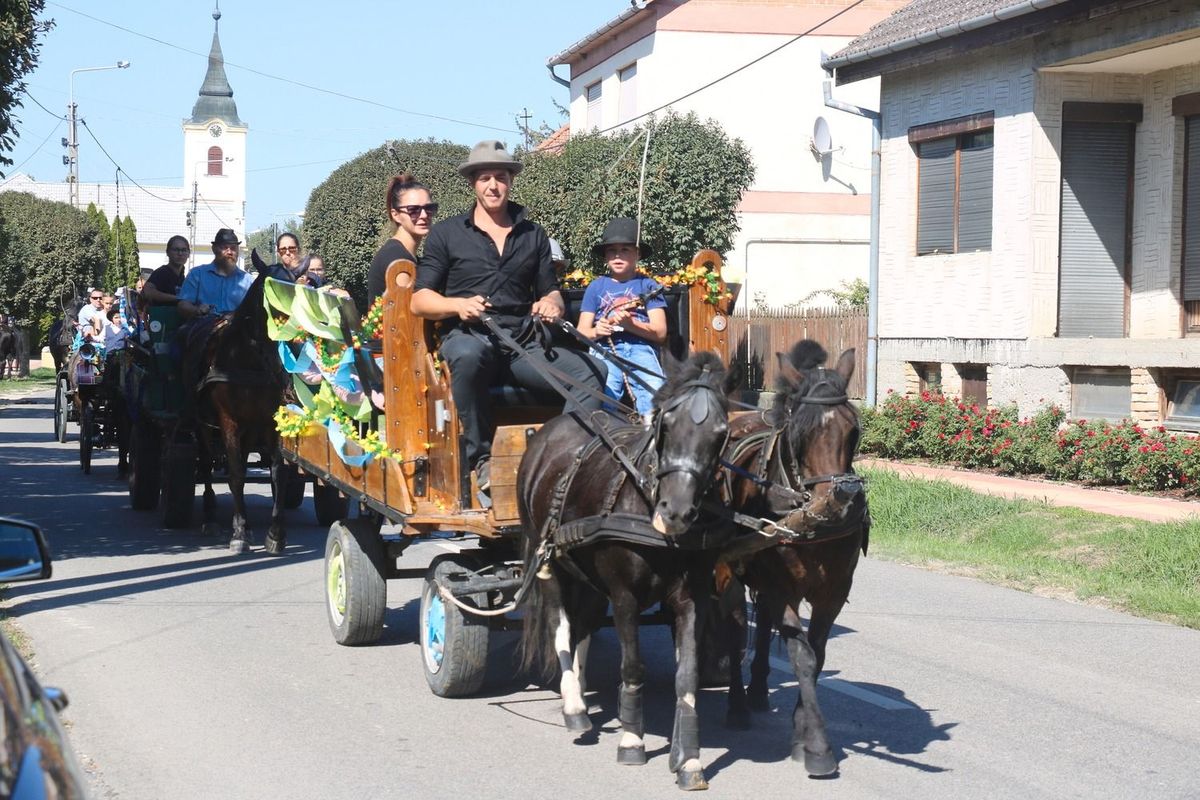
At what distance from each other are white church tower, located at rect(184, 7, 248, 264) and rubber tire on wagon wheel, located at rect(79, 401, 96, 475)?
333 feet

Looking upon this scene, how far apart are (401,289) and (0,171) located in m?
7.35

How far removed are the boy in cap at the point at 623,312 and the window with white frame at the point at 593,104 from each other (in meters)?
31.2

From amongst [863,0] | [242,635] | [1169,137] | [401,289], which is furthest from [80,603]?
[863,0]

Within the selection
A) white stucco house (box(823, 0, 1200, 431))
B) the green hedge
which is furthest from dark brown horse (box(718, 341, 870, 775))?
white stucco house (box(823, 0, 1200, 431))

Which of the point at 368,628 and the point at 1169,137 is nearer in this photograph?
the point at 368,628

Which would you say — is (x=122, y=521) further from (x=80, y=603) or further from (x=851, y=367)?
(x=851, y=367)

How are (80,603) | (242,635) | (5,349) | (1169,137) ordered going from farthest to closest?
(5,349)
(1169,137)
(80,603)
(242,635)

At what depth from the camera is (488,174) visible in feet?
26.0

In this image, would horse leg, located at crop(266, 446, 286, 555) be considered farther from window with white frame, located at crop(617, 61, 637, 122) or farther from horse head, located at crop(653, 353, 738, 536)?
window with white frame, located at crop(617, 61, 637, 122)

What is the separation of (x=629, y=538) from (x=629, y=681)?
0.68 m

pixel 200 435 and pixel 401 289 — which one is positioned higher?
pixel 401 289

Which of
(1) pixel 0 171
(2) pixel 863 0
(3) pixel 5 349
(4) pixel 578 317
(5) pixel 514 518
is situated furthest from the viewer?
(3) pixel 5 349

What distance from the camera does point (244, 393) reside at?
492 inches

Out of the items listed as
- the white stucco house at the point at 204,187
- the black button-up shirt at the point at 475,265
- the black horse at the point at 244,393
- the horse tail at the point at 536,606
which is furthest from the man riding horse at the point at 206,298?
the white stucco house at the point at 204,187
